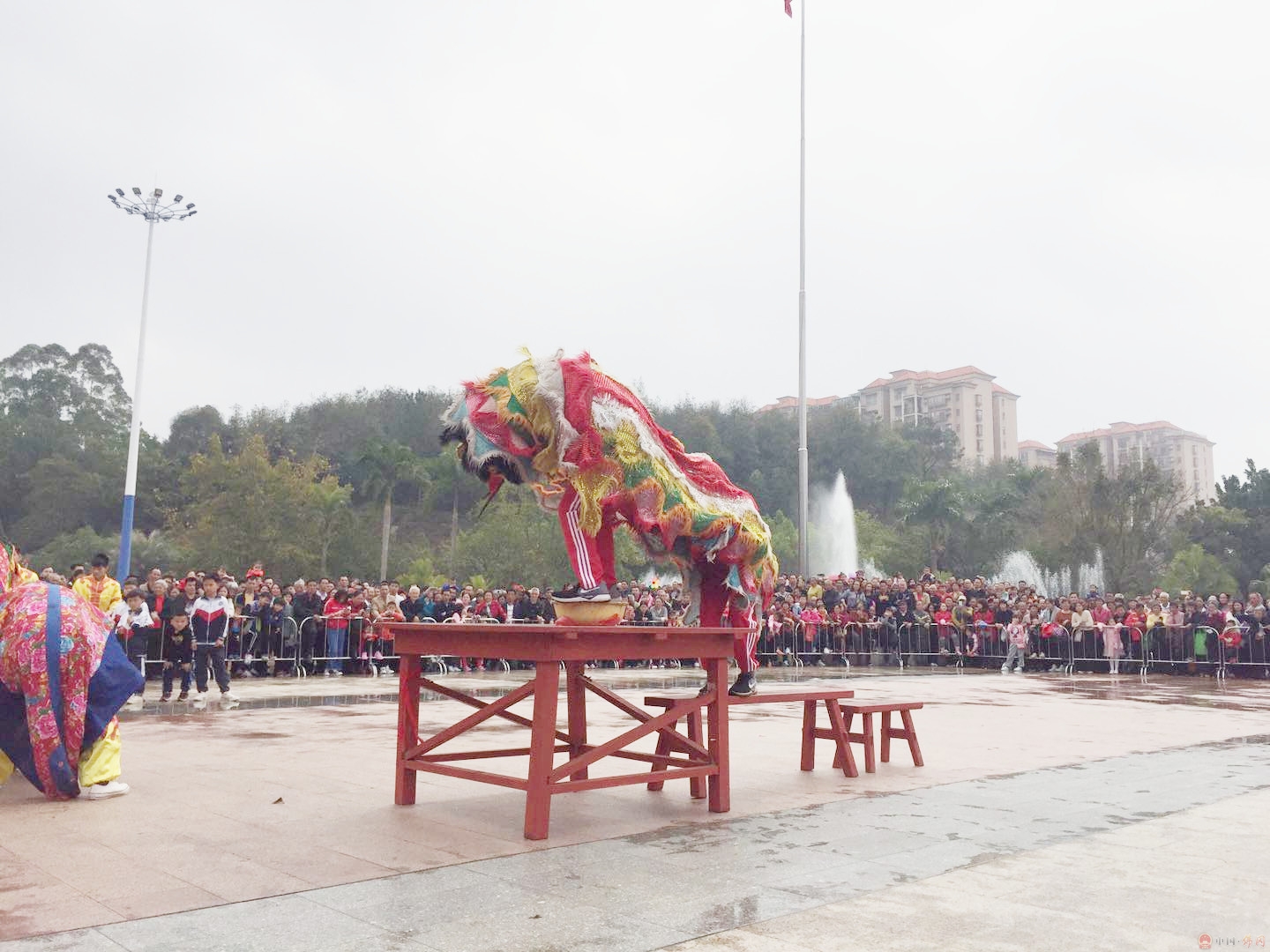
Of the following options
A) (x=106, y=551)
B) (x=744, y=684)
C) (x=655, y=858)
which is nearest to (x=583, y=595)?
(x=655, y=858)

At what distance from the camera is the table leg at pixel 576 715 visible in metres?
6.33

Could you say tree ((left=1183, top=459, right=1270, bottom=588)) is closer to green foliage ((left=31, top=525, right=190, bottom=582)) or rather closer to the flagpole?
the flagpole

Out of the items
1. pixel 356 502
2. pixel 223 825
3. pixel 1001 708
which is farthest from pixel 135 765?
pixel 356 502

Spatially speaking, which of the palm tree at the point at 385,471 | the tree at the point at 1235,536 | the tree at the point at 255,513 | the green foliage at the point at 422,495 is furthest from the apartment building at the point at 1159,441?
the tree at the point at 255,513

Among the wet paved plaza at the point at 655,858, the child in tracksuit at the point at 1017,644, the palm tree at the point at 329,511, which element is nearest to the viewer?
the wet paved plaza at the point at 655,858

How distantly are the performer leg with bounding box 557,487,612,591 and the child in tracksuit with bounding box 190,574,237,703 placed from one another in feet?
27.2

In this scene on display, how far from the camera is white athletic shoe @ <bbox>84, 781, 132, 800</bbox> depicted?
19.1 feet

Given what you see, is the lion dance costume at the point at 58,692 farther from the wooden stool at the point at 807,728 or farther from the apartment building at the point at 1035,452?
the apartment building at the point at 1035,452

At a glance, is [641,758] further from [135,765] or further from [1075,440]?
[1075,440]

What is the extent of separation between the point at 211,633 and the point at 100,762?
7093mm

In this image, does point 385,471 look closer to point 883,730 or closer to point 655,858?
point 883,730

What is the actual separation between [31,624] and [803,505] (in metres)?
20.9

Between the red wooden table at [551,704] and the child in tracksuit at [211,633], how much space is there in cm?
A: 737

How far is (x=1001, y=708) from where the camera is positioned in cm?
1266
